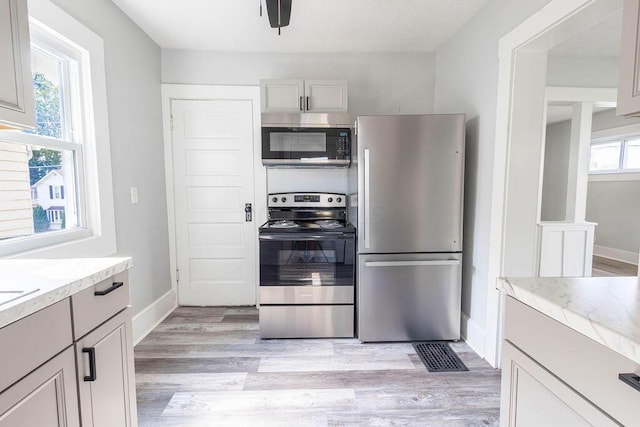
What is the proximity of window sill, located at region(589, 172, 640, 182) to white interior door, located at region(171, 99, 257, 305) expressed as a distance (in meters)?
5.81

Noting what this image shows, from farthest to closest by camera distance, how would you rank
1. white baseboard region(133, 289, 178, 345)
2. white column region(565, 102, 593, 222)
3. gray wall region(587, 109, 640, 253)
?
1. gray wall region(587, 109, 640, 253)
2. white column region(565, 102, 593, 222)
3. white baseboard region(133, 289, 178, 345)

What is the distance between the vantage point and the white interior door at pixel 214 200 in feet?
9.04

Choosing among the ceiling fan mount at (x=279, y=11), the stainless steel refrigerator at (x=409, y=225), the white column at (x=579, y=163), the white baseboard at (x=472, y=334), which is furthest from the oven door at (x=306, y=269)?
the white column at (x=579, y=163)

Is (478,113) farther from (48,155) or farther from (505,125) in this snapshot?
(48,155)

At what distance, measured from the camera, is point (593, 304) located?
76 cm

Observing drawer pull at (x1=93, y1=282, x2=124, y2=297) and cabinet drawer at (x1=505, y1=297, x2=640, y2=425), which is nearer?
cabinet drawer at (x1=505, y1=297, x2=640, y2=425)

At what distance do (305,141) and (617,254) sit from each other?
227 inches

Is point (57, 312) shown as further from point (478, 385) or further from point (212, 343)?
point (478, 385)

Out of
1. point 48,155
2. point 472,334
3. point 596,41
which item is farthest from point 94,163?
point 596,41

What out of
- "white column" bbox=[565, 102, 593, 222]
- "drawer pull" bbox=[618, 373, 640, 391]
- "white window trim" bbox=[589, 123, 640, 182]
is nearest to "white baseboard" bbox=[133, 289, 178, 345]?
"drawer pull" bbox=[618, 373, 640, 391]

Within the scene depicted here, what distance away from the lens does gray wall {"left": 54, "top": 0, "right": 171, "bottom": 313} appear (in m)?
1.99

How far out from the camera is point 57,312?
0.83 m

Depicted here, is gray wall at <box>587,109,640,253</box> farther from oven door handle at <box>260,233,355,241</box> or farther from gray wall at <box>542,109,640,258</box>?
oven door handle at <box>260,233,355,241</box>

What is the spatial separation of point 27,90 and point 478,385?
261 centimetres
